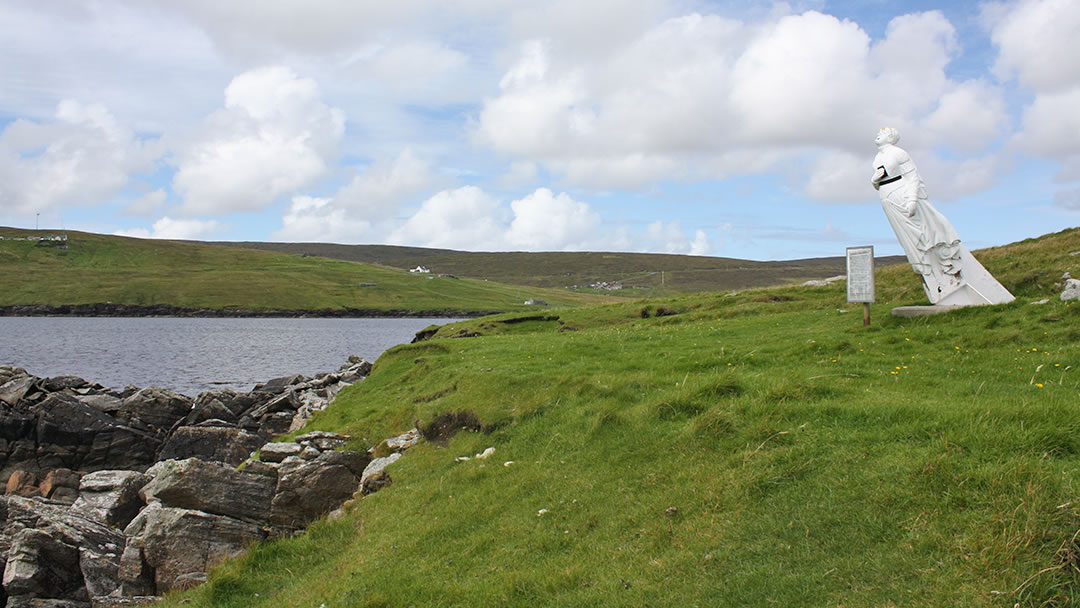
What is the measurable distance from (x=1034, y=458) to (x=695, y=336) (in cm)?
1701

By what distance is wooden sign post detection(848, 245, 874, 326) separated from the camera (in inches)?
873

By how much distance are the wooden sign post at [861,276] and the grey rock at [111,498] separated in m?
20.6

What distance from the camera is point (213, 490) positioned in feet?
46.7

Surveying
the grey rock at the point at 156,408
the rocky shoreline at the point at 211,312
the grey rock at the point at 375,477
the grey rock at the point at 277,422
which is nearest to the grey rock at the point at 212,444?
the grey rock at the point at 277,422

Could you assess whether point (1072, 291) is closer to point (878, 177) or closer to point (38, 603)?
point (878, 177)

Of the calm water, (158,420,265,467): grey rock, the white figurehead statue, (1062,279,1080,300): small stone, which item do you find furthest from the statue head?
the calm water

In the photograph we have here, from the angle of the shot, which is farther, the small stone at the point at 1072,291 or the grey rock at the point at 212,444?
the grey rock at the point at 212,444

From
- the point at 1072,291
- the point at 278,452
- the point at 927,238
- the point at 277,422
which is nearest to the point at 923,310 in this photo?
the point at 927,238

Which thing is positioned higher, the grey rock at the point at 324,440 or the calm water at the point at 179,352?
the grey rock at the point at 324,440

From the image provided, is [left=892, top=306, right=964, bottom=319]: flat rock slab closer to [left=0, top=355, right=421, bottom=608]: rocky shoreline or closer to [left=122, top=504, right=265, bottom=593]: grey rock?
[left=0, top=355, right=421, bottom=608]: rocky shoreline

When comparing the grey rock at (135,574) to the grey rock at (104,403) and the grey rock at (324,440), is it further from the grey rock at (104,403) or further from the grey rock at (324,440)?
the grey rock at (104,403)

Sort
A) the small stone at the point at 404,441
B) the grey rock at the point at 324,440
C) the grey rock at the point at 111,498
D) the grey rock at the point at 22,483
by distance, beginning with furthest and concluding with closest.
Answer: the grey rock at the point at 22,483
the grey rock at the point at 324,440
the small stone at the point at 404,441
the grey rock at the point at 111,498

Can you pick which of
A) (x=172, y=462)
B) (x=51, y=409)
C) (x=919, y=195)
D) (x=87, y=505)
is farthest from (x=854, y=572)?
(x=51, y=409)

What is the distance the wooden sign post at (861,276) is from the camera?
22.2 metres
